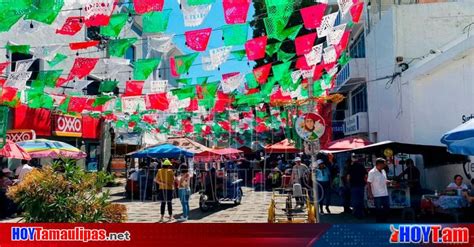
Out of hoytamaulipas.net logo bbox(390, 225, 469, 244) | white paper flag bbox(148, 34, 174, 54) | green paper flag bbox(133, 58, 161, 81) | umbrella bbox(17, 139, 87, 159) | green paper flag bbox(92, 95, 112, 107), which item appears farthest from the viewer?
green paper flag bbox(92, 95, 112, 107)

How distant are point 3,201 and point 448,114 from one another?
15.2 m

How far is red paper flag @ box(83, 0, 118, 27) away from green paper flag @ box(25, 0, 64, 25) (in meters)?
0.72

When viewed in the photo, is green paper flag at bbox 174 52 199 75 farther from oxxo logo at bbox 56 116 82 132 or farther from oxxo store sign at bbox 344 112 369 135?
oxxo store sign at bbox 344 112 369 135

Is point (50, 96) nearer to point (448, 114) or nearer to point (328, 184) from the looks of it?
point (328, 184)

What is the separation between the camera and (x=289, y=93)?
70.0 feet

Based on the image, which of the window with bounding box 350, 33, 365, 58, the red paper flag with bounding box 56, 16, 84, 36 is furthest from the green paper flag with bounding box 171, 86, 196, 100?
the window with bounding box 350, 33, 365, 58

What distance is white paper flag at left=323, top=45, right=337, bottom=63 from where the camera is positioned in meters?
15.2

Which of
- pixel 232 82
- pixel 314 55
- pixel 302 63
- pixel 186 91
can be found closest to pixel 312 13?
pixel 314 55

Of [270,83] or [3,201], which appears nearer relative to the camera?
[3,201]

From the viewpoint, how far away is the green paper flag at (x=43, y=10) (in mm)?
8688

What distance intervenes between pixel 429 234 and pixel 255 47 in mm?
7762

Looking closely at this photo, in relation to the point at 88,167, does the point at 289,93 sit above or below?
above

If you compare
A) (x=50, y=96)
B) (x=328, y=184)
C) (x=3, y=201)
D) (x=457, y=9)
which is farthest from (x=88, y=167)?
(x=457, y=9)

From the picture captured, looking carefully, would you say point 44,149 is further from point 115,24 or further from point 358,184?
point 358,184
